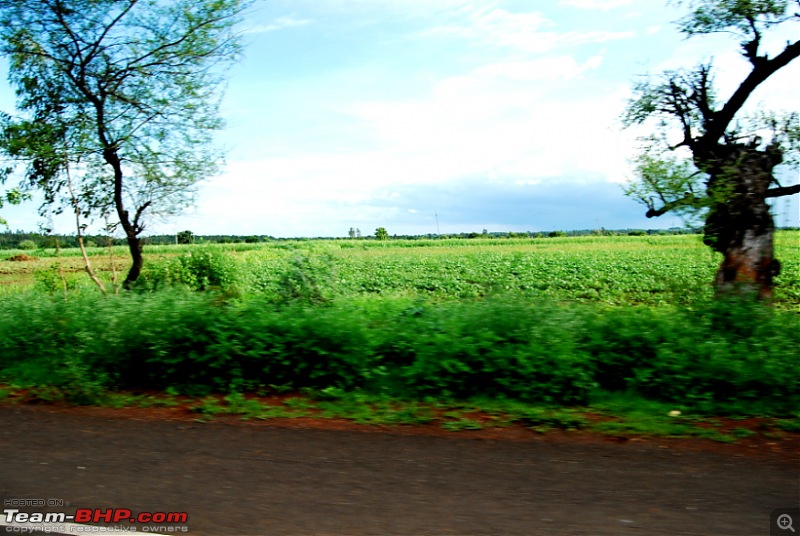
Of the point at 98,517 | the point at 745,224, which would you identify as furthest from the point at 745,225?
the point at 98,517

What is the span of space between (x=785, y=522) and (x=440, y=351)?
448 cm

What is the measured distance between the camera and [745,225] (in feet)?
35.9

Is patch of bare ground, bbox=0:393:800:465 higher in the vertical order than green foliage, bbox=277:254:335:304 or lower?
lower

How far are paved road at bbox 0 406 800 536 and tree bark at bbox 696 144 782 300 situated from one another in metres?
6.68

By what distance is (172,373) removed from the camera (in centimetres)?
870

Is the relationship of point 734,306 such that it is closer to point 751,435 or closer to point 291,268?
point 751,435

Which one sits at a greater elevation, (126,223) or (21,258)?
(126,223)

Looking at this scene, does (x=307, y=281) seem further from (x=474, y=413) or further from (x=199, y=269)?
(x=199, y=269)

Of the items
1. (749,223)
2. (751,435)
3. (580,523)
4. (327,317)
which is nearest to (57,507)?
(580,523)

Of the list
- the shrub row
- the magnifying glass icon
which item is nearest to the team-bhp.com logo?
the shrub row

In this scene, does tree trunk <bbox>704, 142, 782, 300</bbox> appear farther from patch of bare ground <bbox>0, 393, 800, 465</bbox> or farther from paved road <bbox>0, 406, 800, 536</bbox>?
paved road <bbox>0, 406, 800, 536</bbox>

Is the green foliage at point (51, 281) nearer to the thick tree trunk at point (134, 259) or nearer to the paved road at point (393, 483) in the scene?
the thick tree trunk at point (134, 259)

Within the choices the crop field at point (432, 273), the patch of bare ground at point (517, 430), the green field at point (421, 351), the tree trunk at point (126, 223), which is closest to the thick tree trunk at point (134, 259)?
the tree trunk at point (126, 223)

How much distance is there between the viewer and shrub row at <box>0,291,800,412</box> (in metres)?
7.50
